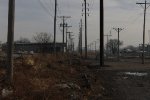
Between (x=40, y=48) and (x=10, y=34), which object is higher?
(x=10, y=34)

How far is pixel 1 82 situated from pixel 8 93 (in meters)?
2.54

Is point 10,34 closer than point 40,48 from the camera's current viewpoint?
Yes

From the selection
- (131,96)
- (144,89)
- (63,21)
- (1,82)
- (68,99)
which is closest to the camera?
(68,99)

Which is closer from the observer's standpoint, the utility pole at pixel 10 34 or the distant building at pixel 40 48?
the utility pole at pixel 10 34

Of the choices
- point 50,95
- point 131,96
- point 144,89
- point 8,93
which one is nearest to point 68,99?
point 50,95

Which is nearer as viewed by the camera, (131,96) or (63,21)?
(131,96)

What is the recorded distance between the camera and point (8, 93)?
1319cm

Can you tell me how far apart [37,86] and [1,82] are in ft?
4.37

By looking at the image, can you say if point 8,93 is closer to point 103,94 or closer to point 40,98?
point 40,98

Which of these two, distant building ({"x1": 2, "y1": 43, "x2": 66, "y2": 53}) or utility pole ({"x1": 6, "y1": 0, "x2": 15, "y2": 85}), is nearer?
utility pole ({"x1": 6, "y1": 0, "x2": 15, "y2": 85})

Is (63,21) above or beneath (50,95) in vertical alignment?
above

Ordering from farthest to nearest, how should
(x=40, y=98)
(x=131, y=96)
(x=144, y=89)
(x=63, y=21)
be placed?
1. (x=63, y=21)
2. (x=144, y=89)
3. (x=131, y=96)
4. (x=40, y=98)

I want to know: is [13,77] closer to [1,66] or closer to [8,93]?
[8,93]

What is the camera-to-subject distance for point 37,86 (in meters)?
15.7
